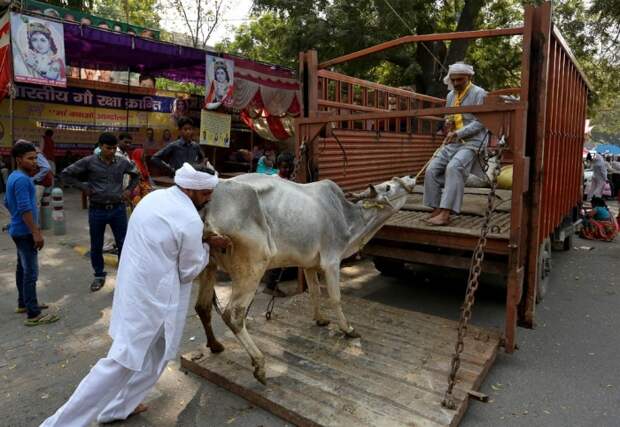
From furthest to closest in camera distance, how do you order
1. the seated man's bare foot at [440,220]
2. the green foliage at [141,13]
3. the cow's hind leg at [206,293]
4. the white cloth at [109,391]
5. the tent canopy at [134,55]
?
the green foliage at [141,13]
the tent canopy at [134,55]
the seated man's bare foot at [440,220]
the cow's hind leg at [206,293]
the white cloth at [109,391]

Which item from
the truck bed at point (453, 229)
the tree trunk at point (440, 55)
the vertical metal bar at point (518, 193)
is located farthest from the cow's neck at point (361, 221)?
the tree trunk at point (440, 55)

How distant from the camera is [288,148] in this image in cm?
Result: 1484

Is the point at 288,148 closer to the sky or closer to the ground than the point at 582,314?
closer to the sky

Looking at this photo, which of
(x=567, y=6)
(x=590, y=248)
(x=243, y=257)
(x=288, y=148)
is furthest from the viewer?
(x=567, y=6)

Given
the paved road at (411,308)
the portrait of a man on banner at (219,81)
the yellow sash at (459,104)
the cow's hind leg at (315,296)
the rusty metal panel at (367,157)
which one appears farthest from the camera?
the portrait of a man on banner at (219,81)

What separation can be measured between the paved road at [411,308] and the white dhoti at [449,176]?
4.08ft

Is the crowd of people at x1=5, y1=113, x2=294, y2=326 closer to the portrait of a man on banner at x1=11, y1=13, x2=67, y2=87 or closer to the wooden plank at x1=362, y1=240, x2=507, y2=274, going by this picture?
the wooden plank at x1=362, y1=240, x2=507, y2=274

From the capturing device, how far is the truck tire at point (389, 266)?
6242 mm

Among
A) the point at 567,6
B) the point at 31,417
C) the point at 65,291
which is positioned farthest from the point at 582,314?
the point at 567,6

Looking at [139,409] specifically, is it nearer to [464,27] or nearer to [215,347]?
[215,347]

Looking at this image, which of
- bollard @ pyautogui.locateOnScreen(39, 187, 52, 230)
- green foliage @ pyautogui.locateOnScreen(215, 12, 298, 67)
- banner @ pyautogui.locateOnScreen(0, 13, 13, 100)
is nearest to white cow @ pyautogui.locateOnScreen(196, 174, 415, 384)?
banner @ pyautogui.locateOnScreen(0, 13, 13, 100)

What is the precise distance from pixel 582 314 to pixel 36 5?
11.5m

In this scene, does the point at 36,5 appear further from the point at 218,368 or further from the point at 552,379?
the point at 552,379

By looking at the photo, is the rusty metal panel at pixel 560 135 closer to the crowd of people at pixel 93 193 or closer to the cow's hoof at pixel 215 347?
the crowd of people at pixel 93 193
